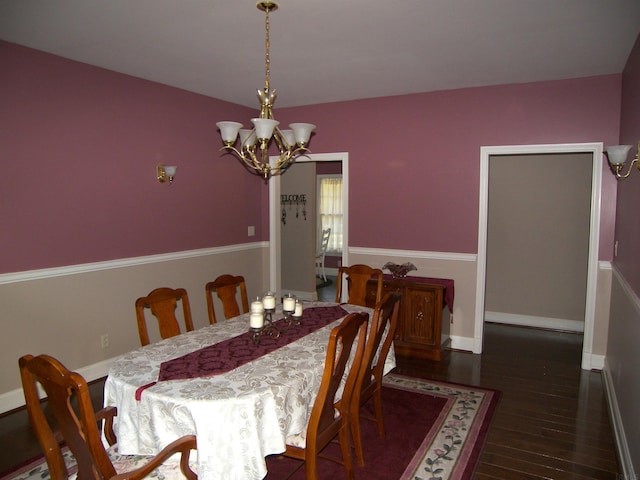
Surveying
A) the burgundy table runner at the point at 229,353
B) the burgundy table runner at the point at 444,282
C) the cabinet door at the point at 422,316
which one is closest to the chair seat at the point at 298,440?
the burgundy table runner at the point at 229,353

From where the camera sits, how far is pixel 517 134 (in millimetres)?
4555

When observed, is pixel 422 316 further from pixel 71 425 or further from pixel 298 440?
pixel 71 425

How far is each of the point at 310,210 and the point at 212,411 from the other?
17.6 feet

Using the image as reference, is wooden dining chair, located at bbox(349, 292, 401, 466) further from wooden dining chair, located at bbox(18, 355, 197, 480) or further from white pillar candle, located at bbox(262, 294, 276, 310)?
wooden dining chair, located at bbox(18, 355, 197, 480)

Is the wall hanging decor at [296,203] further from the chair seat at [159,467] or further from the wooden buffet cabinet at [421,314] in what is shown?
the chair seat at [159,467]

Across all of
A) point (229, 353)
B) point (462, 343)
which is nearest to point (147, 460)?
point (229, 353)

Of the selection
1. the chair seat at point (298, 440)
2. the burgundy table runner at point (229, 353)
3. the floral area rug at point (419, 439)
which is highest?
the burgundy table runner at point (229, 353)

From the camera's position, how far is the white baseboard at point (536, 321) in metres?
5.66

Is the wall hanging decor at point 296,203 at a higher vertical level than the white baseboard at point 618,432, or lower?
higher

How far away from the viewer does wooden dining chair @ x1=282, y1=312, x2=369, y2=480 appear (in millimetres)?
2123

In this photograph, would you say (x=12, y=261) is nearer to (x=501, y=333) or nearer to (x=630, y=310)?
(x=630, y=310)

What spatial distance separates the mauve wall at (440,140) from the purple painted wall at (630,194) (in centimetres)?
30

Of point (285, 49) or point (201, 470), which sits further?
point (285, 49)

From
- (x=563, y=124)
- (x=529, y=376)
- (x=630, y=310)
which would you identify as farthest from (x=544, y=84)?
(x=529, y=376)
